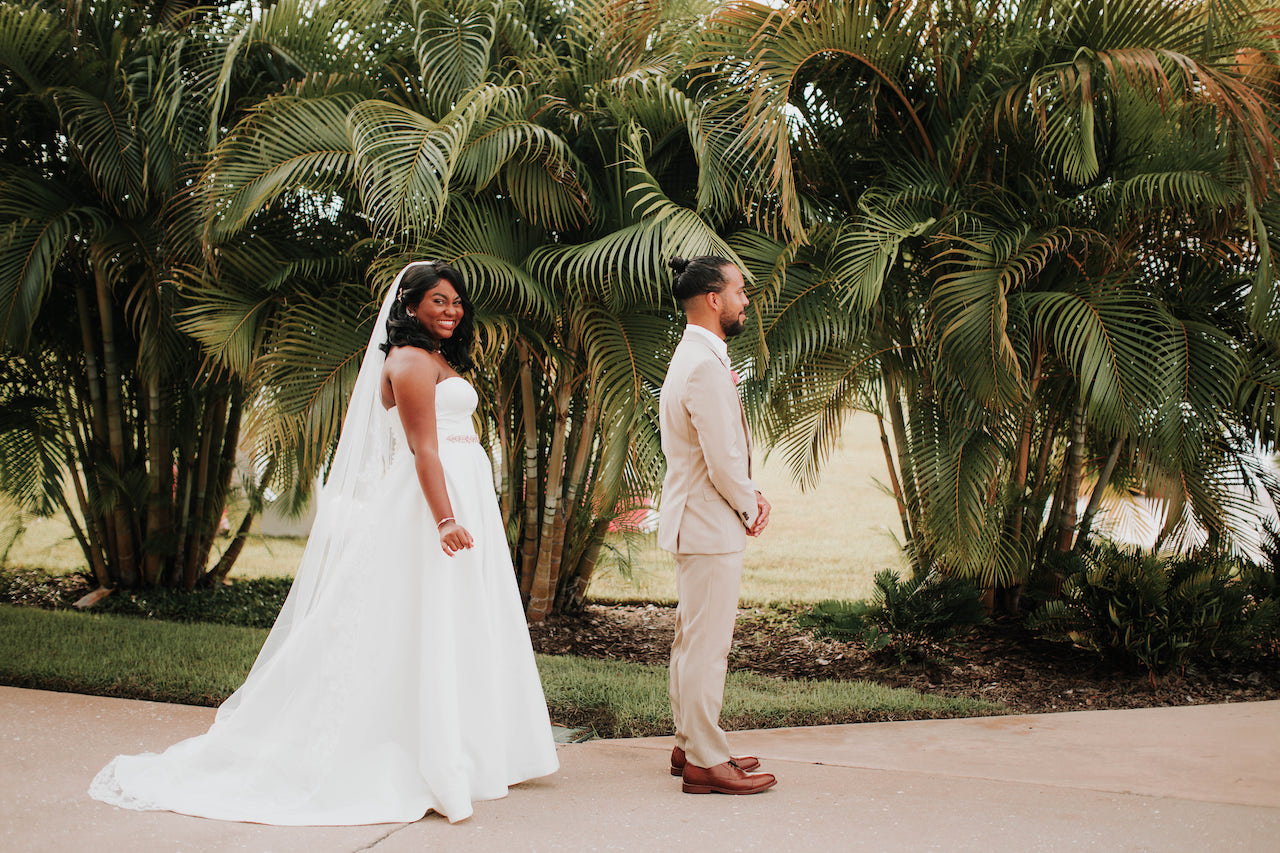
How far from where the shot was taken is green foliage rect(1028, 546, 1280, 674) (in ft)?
17.4

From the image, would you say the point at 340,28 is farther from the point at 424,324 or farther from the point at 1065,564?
the point at 1065,564

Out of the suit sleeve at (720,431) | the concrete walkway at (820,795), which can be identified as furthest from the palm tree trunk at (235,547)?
the suit sleeve at (720,431)

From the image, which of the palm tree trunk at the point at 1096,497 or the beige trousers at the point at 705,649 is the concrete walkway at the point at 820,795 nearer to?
the beige trousers at the point at 705,649

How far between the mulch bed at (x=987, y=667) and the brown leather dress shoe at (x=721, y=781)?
6.61 feet

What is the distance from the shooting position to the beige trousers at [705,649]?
3.55 meters

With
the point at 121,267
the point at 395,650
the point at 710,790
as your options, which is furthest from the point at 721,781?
the point at 121,267

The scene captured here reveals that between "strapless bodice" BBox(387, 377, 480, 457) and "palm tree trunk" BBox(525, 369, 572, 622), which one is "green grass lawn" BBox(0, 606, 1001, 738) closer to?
→ "palm tree trunk" BBox(525, 369, 572, 622)

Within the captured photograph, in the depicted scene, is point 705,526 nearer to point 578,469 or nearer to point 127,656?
point 578,469

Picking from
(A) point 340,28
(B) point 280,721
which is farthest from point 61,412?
(B) point 280,721

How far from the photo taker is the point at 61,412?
7359 mm

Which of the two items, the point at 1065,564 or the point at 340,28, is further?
the point at 340,28

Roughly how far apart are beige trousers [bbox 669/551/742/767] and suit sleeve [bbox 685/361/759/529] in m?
0.22

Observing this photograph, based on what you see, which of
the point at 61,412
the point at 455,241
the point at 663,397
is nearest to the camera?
the point at 663,397

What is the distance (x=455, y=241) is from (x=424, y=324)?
195 cm
